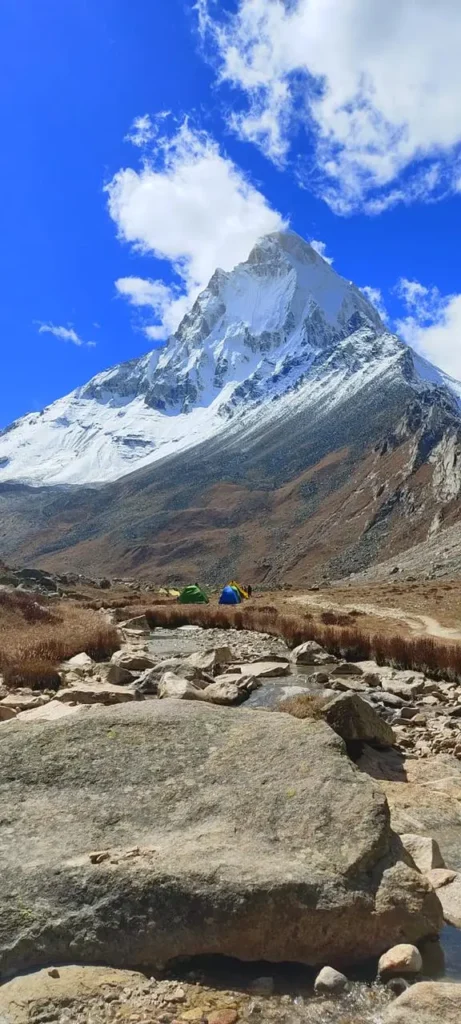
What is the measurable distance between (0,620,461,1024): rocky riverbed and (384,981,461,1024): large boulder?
23mm

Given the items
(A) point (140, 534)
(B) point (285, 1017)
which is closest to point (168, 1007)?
(B) point (285, 1017)

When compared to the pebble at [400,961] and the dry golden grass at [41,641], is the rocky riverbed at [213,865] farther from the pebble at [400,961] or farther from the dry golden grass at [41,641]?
the dry golden grass at [41,641]

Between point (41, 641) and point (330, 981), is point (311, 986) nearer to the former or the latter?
point (330, 981)

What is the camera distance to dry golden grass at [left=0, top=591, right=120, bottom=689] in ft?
46.0

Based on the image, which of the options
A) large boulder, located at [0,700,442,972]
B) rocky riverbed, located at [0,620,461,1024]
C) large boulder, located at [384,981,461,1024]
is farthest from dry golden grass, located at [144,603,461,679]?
large boulder, located at [384,981,461,1024]

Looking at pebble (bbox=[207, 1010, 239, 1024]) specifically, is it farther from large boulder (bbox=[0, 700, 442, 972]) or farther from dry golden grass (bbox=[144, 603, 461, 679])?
dry golden grass (bbox=[144, 603, 461, 679])

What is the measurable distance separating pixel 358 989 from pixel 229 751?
2.49m

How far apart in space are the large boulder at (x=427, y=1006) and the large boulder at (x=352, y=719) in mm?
5100

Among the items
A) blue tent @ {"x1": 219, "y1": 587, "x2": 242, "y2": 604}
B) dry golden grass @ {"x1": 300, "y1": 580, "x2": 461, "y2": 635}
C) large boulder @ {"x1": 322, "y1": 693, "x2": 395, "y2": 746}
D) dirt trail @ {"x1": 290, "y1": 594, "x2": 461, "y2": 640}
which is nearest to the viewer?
large boulder @ {"x1": 322, "y1": 693, "x2": 395, "y2": 746}

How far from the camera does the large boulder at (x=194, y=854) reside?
16.0 ft

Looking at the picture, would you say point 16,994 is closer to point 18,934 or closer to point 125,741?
point 18,934

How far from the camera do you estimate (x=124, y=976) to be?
461 cm

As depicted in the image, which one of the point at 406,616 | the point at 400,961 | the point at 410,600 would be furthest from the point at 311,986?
the point at 410,600

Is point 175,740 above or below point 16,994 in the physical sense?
above
